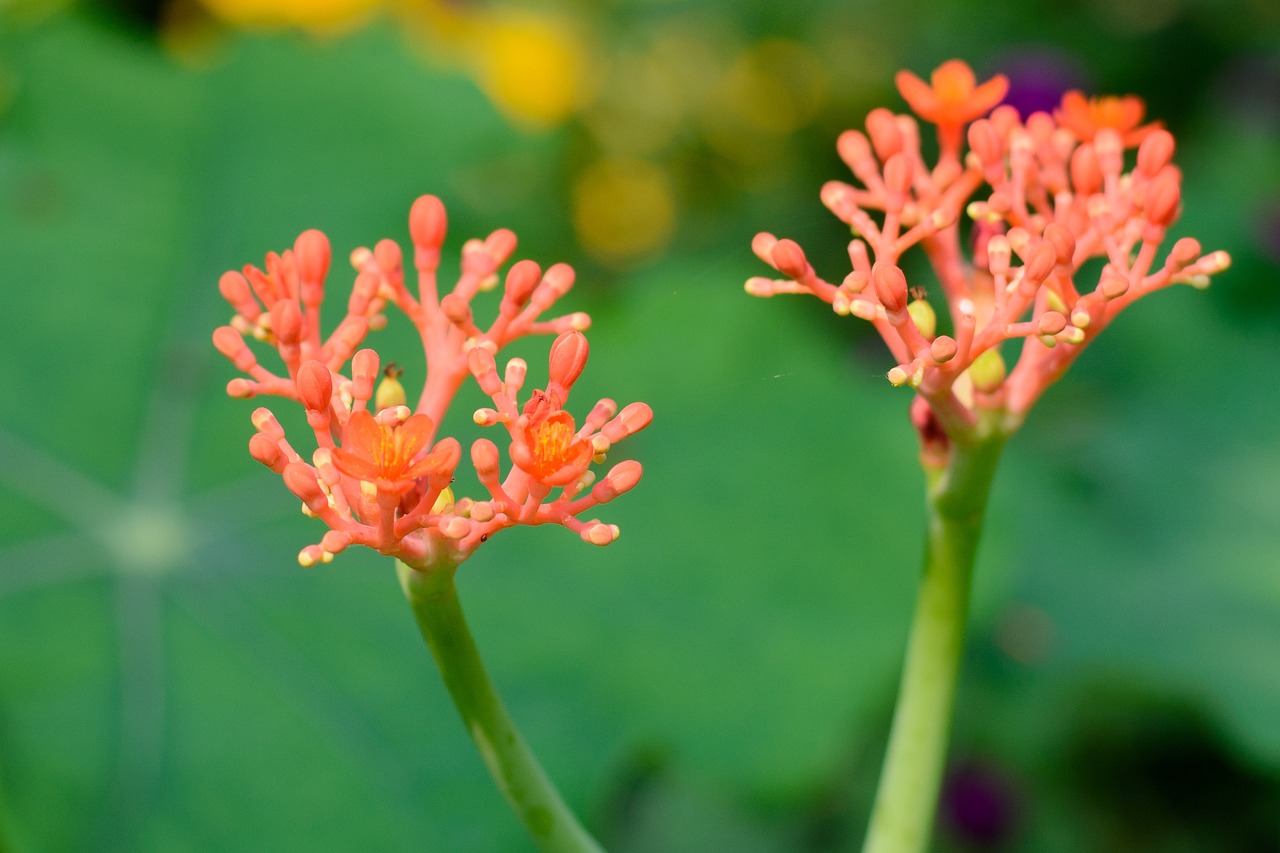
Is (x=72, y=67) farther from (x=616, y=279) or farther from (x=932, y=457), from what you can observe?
(x=932, y=457)

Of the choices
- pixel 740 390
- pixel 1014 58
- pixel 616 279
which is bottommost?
pixel 740 390

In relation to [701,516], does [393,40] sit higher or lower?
higher

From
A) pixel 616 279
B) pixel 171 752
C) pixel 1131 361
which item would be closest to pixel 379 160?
pixel 616 279

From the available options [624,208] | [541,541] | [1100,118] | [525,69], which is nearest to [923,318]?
[1100,118]

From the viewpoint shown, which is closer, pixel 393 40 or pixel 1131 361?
pixel 393 40

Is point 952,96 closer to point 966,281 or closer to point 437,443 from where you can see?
point 966,281

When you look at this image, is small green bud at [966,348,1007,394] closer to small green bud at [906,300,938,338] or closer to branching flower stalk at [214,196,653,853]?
A: small green bud at [906,300,938,338]

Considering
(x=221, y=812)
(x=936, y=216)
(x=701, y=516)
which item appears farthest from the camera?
(x=701, y=516)
